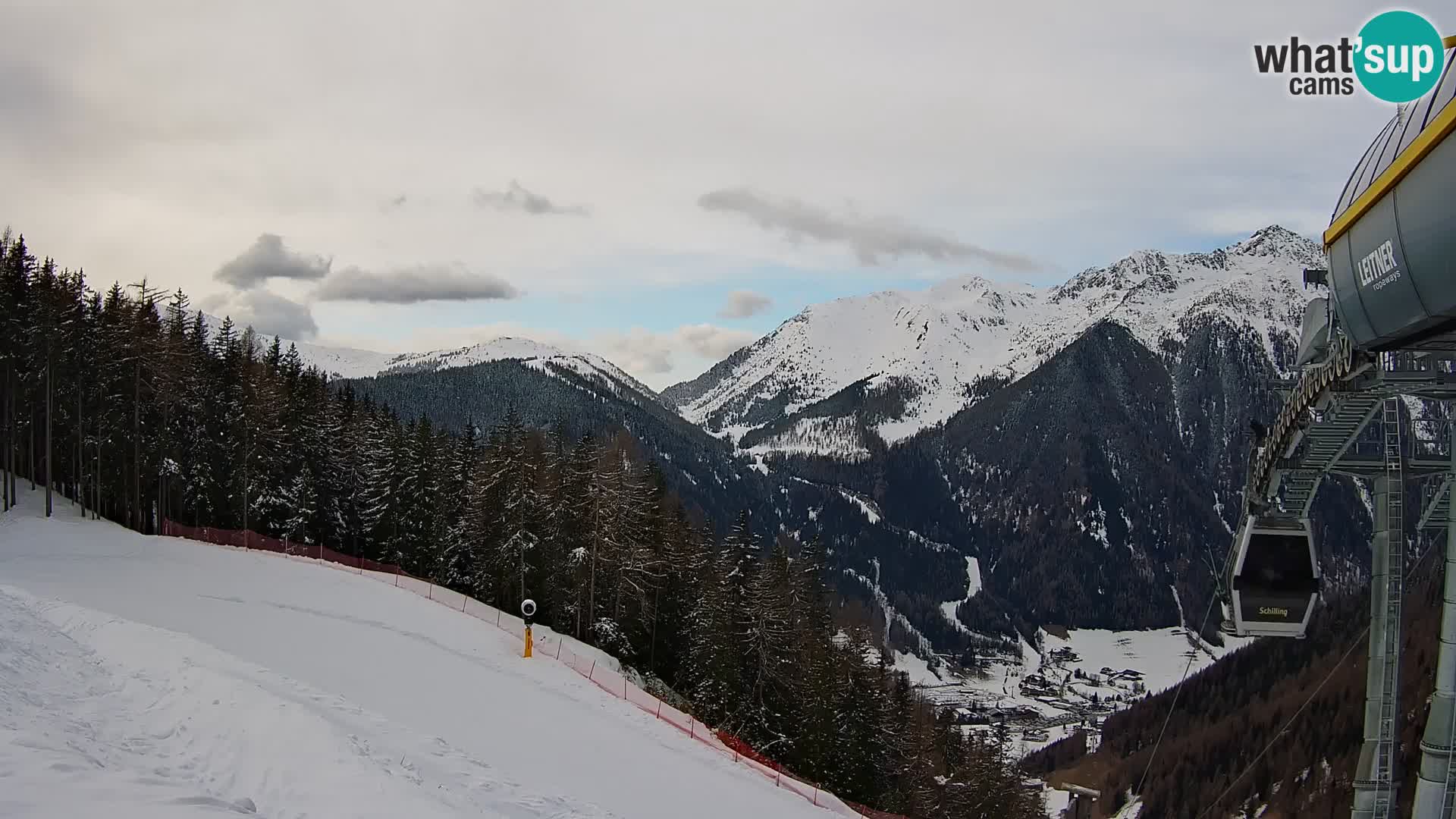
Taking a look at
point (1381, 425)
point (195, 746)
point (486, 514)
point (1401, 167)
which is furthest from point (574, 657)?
point (1401, 167)

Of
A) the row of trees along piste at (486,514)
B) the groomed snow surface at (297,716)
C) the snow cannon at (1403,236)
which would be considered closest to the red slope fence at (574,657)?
the groomed snow surface at (297,716)

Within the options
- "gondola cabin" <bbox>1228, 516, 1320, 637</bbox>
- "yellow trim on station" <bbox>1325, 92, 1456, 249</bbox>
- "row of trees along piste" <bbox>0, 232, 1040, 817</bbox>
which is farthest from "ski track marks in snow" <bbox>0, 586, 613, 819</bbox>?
"row of trees along piste" <bbox>0, 232, 1040, 817</bbox>

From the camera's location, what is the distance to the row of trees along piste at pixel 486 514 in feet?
127

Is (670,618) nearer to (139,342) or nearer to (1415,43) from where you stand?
→ (139,342)

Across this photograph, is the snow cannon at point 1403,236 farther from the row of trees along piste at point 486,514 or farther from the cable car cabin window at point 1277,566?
the row of trees along piste at point 486,514

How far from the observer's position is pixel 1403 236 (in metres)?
7.90

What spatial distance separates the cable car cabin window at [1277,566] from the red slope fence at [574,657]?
13001mm

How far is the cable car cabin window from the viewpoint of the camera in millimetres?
14180

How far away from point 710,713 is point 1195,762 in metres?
79.9

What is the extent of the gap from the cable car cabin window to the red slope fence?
13001mm

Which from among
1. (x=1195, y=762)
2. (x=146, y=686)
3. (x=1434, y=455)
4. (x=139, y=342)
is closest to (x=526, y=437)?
(x=139, y=342)

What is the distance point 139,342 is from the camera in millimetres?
44031

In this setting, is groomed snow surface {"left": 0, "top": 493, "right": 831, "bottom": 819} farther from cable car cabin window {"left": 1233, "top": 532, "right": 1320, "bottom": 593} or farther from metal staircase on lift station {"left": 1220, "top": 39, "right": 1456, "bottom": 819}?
metal staircase on lift station {"left": 1220, "top": 39, "right": 1456, "bottom": 819}

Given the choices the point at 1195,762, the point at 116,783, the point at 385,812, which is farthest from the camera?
the point at 1195,762
